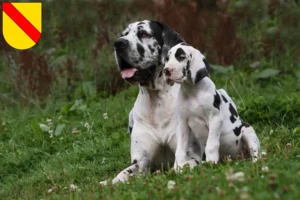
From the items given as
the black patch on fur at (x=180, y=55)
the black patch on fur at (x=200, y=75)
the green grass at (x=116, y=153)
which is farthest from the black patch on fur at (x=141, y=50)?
the green grass at (x=116, y=153)

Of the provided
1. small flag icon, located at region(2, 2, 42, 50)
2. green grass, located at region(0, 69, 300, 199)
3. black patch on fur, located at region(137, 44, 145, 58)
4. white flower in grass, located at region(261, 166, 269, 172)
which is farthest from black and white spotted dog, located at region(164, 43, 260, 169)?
small flag icon, located at region(2, 2, 42, 50)

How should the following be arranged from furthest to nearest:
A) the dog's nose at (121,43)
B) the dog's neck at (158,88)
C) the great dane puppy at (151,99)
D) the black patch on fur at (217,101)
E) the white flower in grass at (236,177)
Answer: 1. the dog's neck at (158,88)
2. the great dane puppy at (151,99)
3. the dog's nose at (121,43)
4. the black patch on fur at (217,101)
5. the white flower in grass at (236,177)

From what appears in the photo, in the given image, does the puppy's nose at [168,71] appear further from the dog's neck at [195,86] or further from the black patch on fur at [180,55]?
the dog's neck at [195,86]

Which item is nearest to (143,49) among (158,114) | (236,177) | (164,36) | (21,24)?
(164,36)

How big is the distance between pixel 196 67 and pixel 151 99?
0.92 meters

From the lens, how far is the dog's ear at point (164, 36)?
7.08 metres

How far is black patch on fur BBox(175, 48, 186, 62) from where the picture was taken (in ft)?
20.4

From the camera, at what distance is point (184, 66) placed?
Result: 6.22 metres

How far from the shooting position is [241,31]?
13055 millimetres

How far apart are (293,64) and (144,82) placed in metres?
5.65

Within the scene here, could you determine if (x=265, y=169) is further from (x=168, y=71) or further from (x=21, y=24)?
(x=21, y=24)

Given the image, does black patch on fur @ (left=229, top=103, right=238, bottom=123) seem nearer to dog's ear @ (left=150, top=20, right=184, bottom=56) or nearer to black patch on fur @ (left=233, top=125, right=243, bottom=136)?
black patch on fur @ (left=233, top=125, right=243, bottom=136)

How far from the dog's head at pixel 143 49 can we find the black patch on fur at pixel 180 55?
27.7 inches

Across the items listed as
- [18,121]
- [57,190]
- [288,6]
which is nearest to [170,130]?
[57,190]
